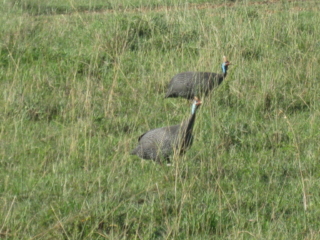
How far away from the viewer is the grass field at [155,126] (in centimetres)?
376

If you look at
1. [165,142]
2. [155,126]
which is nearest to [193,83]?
[155,126]

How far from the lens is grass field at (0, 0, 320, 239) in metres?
3.76

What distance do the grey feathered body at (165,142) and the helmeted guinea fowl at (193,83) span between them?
128 centimetres

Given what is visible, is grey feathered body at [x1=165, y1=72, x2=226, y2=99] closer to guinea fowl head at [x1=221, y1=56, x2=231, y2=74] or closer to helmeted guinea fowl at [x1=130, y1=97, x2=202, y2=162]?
guinea fowl head at [x1=221, y1=56, x2=231, y2=74]

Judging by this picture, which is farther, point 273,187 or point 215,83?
point 215,83

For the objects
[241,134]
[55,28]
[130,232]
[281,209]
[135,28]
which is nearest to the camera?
[130,232]

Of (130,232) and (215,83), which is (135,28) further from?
→ (130,232)

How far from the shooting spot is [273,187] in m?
4.36

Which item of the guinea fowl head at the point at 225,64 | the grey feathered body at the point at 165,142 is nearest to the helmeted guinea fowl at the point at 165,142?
the grey feathered body at the point at 165,142

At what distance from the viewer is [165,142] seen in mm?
4844

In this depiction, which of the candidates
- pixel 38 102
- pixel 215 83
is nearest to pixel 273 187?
pixel 215 83

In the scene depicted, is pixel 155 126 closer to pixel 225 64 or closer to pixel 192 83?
pixel 192 83

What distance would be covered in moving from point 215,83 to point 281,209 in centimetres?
221

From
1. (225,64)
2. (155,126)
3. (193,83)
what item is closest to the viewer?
(155,126)
